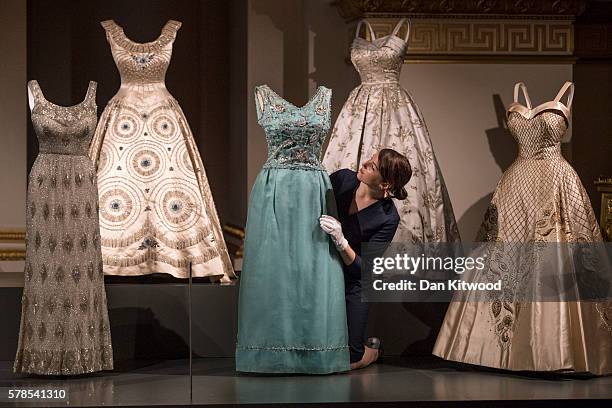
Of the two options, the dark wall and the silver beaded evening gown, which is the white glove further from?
the dark wall

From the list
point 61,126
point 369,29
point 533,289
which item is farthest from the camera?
point 369,29

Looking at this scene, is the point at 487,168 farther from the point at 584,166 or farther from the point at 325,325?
the point at 325,325

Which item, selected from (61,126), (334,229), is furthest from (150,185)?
(334,229)

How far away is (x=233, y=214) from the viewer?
21.2 ft

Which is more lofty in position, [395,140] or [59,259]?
[395,140]

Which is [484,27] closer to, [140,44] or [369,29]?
[369,29]

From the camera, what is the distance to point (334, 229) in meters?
4.90

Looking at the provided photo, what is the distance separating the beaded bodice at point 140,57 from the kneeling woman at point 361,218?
99cm

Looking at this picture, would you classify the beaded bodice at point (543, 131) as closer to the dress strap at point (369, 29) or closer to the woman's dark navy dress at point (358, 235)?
the woman's dark navy dress at point (358, 235)

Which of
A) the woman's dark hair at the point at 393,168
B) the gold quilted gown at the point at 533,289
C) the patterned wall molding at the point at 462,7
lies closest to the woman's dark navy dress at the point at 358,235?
the woman's dark hair at the point at 393,168

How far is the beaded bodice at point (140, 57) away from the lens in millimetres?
5496

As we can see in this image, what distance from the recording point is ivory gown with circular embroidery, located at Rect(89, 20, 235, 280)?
5.37 meters

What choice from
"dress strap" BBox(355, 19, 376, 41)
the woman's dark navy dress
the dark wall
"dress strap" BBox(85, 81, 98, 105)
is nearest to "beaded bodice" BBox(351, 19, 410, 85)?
"dress strap" BBox(355, 19, 376, 41)

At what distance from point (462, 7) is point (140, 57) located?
1.65 m
